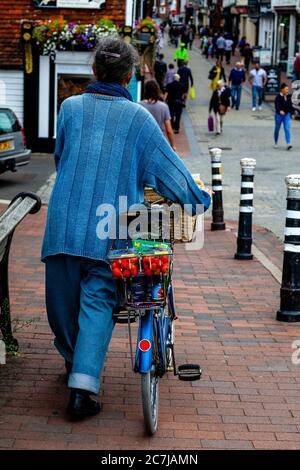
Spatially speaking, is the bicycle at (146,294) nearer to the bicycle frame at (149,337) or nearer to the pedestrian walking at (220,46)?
the bicycle frame at (149,337)

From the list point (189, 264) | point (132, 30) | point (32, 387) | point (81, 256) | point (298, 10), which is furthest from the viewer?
point (298, 10)

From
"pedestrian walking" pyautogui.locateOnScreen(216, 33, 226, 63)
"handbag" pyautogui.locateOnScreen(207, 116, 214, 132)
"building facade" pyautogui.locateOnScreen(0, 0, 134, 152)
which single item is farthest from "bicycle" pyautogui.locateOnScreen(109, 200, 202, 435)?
"pedestrian walking" pyautogui.locateOnScreen(216, 33, 226, 63)

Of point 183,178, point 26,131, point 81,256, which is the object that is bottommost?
point 26,131

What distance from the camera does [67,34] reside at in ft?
78.1

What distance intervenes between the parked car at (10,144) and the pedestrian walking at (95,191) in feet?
43.4

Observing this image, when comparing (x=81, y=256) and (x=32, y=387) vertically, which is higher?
(x=81, y=256)

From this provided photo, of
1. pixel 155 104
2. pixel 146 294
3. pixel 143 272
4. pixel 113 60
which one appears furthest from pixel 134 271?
pixel 155 104

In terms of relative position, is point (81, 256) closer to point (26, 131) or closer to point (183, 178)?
point (183, 178)

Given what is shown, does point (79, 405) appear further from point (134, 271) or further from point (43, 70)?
point (43, 70)

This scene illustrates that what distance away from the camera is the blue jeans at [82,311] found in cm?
475

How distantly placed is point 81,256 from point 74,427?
833mm

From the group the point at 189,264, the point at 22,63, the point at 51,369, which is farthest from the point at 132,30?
the point at 51,369

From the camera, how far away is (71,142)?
4910 mm

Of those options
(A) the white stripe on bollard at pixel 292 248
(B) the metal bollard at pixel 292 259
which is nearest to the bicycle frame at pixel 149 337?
(B) the metal bollard at pixel 292 259
